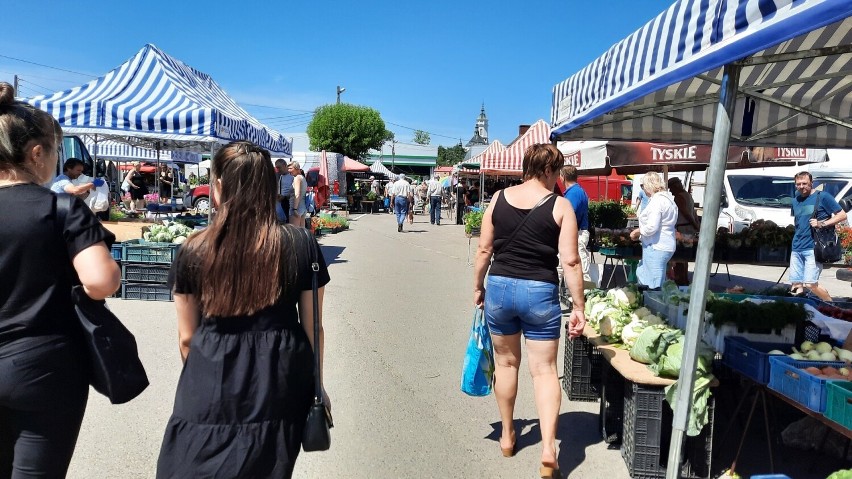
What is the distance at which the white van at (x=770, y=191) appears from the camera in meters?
15.9

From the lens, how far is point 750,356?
3.96m

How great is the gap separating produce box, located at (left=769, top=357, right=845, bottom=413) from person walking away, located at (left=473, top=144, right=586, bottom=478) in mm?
1114

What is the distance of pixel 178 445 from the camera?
2.28 meters

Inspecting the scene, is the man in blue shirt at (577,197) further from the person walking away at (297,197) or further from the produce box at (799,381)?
the person walking away at (297,197)

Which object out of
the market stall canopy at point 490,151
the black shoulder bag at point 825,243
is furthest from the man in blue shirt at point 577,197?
the market stall canopy at point 490,151

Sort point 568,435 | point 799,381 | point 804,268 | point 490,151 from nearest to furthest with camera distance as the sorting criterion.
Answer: point 799,381, point 568,435, point 804,268, point 490,151

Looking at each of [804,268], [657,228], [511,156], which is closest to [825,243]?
[804,268]

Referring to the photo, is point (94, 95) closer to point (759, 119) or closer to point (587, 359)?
point (587, 359)

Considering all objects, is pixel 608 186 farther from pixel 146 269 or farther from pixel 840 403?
pixel 840 403

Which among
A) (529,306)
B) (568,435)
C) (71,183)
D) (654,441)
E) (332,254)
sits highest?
(71,183)

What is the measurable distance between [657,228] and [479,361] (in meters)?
4.18

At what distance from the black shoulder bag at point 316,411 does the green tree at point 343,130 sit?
52.9 metres

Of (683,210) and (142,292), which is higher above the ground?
(683,210)

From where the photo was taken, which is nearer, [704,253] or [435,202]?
[704,253]
